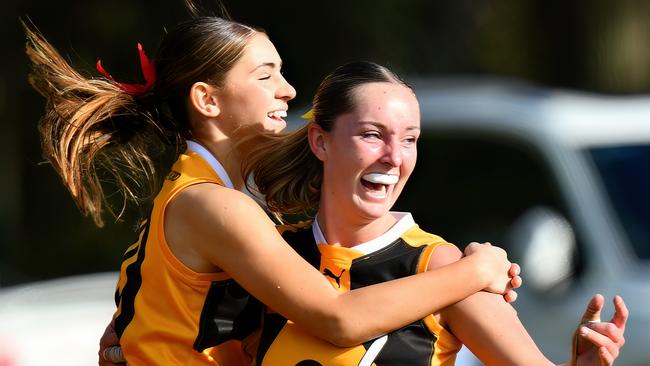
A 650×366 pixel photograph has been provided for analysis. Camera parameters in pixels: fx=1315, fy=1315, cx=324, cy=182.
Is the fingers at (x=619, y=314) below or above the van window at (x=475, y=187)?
above

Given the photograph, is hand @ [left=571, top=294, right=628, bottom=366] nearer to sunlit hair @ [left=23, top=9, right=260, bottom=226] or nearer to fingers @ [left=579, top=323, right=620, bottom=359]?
fingers @ [left=579, top=323, right=620, bottom=359]

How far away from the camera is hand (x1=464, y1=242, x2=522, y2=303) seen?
10.4 ft

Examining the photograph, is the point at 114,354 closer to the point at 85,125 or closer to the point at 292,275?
the point at 85,125

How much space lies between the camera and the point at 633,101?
7.83 meters

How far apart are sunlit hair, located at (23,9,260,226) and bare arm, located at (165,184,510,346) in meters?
0.42

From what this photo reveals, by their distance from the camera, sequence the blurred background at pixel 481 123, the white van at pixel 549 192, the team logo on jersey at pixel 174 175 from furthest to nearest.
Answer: the blurred background at pixel 481 123 < the white van at pixel 549 192 < the team logo on jersey at pixel 174 175

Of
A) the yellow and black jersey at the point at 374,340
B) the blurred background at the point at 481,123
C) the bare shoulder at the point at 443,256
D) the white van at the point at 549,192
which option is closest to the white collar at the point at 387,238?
the yellow and black jersey at the point at 374,340

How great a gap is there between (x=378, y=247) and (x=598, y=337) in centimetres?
59

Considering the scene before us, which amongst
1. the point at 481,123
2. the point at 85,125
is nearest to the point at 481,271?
the point at 85,125

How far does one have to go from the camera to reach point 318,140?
3371mm

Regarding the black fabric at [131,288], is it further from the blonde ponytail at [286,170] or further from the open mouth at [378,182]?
the open mouth at [378,182]

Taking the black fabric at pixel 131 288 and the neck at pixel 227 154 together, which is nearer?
the black fabric at pixel 131 288

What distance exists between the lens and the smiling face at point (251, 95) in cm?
362

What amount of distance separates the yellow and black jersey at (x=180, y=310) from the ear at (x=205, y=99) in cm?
21
